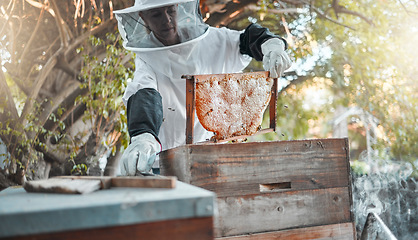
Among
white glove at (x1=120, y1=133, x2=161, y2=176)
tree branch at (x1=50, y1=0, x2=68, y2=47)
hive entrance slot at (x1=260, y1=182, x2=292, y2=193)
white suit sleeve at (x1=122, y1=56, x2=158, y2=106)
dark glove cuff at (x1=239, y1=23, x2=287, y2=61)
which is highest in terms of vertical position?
tree branch at (x1=50, y1=0, x2=68, y2=47)

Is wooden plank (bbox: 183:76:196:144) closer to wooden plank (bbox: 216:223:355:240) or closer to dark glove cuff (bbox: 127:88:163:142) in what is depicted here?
dark glove cuff (bbox: 127:88:163:142)

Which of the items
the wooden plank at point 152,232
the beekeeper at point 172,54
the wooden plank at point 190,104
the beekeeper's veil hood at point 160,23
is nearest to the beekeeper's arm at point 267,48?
the beekeeper at point 172,54

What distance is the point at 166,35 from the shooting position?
1.66 m

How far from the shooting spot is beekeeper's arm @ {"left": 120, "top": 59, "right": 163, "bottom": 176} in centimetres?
125

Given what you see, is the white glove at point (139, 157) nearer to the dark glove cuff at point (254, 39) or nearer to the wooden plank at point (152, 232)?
the wooden plank at point (152, 232)

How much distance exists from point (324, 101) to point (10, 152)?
6.60 m

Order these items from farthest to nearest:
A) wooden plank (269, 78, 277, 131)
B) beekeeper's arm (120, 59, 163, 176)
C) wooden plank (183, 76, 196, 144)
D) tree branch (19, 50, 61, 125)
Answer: tree branch (19, 50, 61, 125) → wooden plank (269, 78, 277, 131) → wooden plank (183, 76, 196, 144) → beekeeper's arm (120, 59, 163, 176)

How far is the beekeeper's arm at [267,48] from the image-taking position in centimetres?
→ 163

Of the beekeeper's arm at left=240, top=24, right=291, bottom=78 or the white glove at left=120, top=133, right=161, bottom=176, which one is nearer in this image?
the white glove at left=120, top=133, right=161, bottom=176

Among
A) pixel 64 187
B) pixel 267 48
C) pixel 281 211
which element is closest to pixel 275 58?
pixel 267 48

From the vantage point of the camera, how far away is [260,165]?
1210mm

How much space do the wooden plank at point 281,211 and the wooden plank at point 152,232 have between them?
0.54 meters

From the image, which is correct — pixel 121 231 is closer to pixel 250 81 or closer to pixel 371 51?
pixel 250 81

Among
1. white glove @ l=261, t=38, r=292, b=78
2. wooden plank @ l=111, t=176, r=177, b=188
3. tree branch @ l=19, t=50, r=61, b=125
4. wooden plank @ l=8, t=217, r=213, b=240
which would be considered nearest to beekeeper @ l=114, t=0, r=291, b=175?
white glove @ l=261, t=38, r=292, b=78
